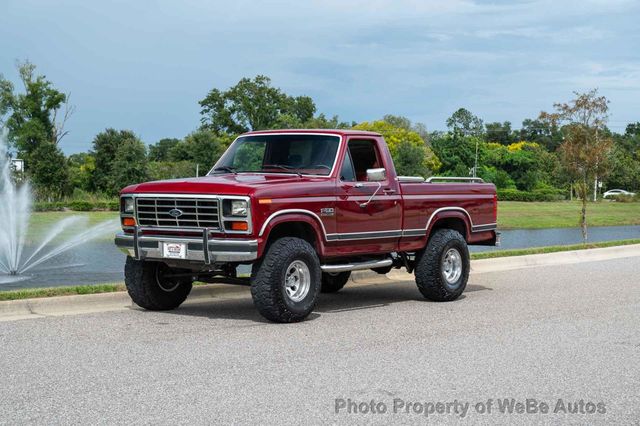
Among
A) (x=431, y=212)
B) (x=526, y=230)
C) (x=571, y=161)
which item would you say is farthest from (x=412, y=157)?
(x=431, y=212)

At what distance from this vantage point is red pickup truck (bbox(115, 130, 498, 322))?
9.94 m

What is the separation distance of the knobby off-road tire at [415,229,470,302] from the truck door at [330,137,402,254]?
69cm

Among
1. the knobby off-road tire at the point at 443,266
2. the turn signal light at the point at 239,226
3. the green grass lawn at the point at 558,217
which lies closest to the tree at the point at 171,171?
the green grass lawn at the point at 558,217

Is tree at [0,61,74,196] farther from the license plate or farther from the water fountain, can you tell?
the license plate

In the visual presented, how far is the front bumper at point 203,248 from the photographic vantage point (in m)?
9.75

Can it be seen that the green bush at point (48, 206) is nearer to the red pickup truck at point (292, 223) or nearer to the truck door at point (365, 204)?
the red pickup truck at point (292, 223)

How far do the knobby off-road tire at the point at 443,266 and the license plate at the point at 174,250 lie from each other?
3712 millimetres

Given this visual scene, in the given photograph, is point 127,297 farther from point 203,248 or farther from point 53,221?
point 53,221

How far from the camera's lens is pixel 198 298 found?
1239cm

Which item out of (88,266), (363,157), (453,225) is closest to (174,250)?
(363,157)

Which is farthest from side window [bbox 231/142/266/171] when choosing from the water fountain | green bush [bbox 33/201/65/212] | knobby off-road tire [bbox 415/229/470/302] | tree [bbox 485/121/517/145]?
tree [bbox 485/121/517/145]

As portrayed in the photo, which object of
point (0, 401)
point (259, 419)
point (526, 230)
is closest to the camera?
point (259, 419)

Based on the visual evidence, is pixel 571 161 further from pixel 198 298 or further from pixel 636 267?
pixel 198 298

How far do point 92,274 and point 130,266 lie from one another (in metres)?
9.72
